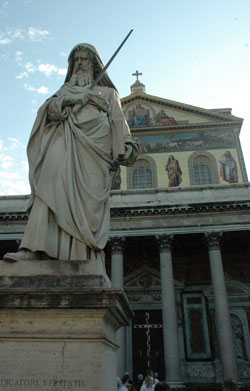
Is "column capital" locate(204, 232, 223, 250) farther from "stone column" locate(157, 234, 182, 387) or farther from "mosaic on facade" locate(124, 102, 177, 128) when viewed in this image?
"mosaic on facade" locate(124, 102, 177, 128)

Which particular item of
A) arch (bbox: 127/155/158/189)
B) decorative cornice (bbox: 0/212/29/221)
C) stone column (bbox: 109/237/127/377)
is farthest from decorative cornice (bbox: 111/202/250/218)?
arch (bbox: 127/155/158/189)

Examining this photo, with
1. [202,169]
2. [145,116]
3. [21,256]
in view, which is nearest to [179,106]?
[145,116]

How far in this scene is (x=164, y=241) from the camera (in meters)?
17.2

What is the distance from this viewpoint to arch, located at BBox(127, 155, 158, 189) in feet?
74.9

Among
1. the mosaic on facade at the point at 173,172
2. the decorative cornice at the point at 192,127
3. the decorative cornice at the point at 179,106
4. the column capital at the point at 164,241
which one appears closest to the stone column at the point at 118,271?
the column capital at the point at 164,241

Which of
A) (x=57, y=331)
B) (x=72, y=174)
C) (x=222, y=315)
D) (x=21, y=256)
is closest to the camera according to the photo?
(x=57, y=331)

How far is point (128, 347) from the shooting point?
18.1 m

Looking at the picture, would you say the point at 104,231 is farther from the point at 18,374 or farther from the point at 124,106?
the point at 124,106

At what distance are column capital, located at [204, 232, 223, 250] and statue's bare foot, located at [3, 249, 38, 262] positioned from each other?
14.8m

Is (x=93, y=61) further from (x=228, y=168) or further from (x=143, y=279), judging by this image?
(x=228, y=168)

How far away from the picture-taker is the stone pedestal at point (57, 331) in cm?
233

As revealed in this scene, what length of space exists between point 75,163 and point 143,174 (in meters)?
20.2

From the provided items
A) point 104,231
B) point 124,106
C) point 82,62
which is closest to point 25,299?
point 104,231

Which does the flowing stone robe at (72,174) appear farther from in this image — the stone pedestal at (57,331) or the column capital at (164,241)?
the column capital at (164,241)
